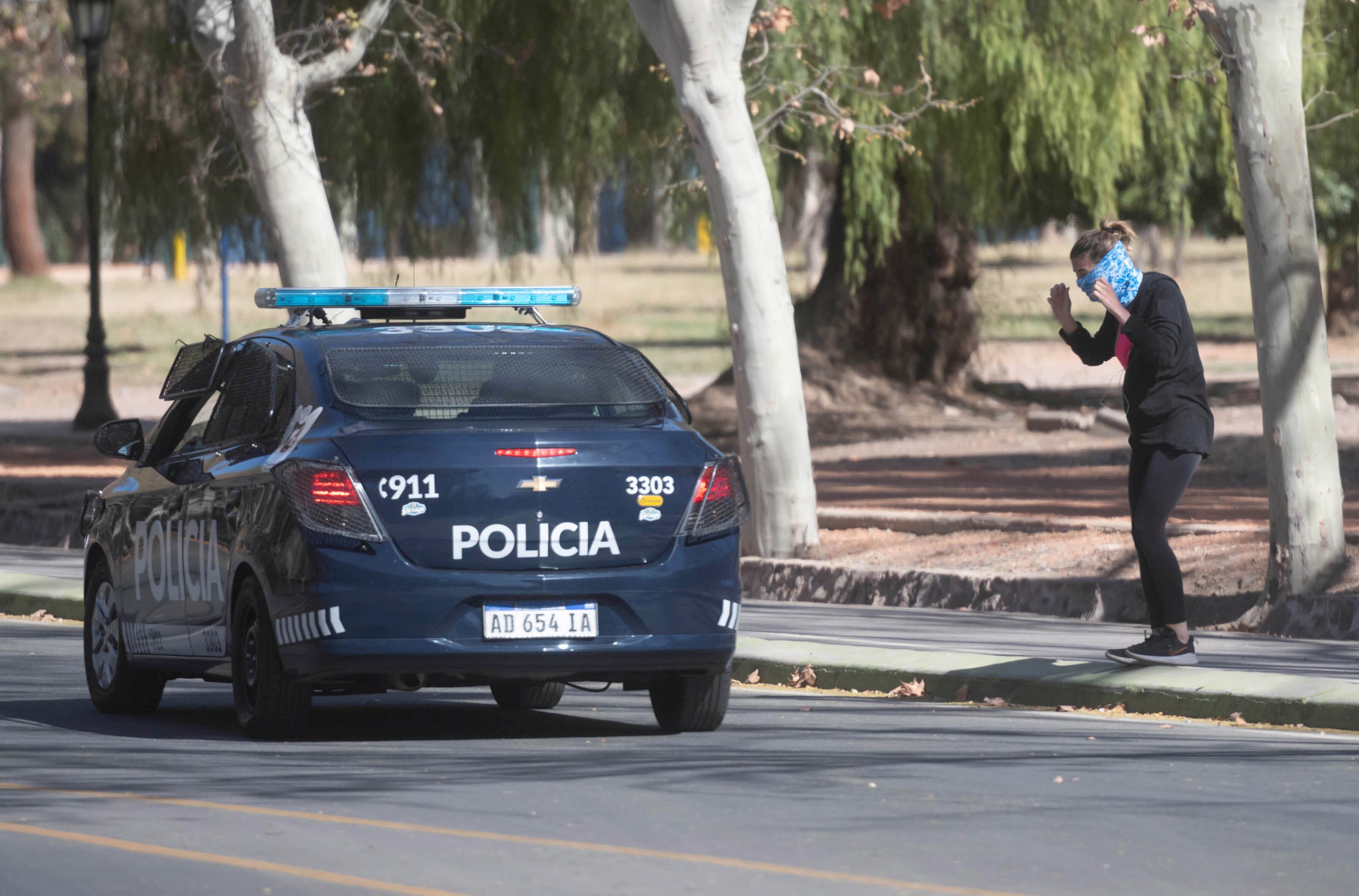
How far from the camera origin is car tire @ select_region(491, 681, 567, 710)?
1048cm

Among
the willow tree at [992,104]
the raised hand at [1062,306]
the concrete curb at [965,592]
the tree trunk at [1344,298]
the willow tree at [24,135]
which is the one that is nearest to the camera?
the raised hand at [1062,306]

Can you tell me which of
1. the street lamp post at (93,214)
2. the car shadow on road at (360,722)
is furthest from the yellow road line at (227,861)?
the street lamp post at (93,214)

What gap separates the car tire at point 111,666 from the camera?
Answer: 1018 cm

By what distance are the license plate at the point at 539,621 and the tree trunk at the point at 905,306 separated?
2065 cm

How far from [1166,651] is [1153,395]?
111 centimetres

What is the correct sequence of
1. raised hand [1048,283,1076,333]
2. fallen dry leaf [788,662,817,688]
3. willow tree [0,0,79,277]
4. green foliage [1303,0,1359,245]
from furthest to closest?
willow tree [0,0,79,277]
green foliage [1303,0,1359,245]
fallen dry leaf [788,662,817,688]
raised hand [1048,283,1076,333]

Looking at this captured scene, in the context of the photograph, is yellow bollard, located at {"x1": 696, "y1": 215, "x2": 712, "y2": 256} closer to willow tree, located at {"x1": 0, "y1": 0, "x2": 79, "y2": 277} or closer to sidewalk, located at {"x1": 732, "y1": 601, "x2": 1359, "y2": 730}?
sidewalk, located at {"x1": 732, "y1": 601, "x2": 1359, "y2": 730}

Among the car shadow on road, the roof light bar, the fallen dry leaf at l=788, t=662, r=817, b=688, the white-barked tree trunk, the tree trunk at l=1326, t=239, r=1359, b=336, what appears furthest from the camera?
the tree trunk at l=1326, t=239, r=1359, b=336

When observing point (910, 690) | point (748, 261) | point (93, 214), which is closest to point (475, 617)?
point (910, 690)

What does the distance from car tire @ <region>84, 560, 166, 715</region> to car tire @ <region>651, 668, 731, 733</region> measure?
226cm

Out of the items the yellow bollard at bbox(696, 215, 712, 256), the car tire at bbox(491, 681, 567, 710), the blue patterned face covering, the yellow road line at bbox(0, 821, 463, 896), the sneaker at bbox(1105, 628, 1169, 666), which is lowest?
the car tire at bbox(491, 681, 567, 710)

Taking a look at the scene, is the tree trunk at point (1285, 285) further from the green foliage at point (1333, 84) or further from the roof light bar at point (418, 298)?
the green foliage at point (1333, 84)

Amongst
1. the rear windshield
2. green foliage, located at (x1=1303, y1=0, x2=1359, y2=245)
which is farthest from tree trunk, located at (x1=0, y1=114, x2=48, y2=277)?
the rear windshield

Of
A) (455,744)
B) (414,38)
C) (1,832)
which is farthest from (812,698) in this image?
(414,38)
